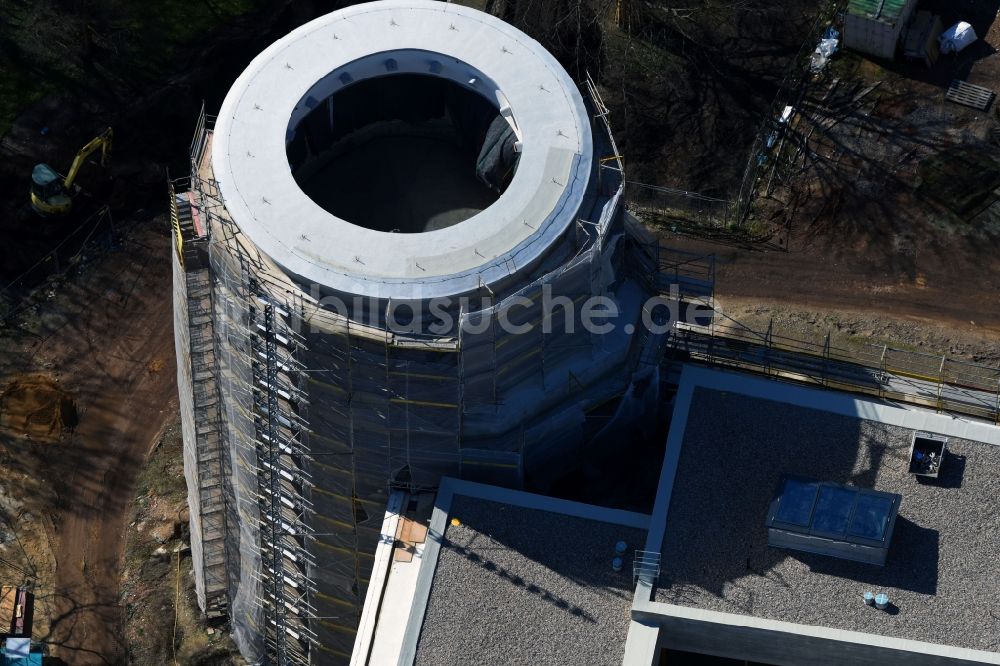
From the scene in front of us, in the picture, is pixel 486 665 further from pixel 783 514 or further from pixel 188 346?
pixel 188 346

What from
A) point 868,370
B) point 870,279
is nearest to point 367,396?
point 868,370

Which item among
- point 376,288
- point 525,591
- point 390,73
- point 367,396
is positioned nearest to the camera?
point 376,288

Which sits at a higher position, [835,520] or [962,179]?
[962,179]

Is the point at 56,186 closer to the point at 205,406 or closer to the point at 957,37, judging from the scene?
the point at 205,406

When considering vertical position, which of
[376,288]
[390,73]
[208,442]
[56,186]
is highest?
[390,73]

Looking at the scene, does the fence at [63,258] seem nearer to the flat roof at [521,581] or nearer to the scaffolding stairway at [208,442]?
the scaffolding stairway at [208,442]

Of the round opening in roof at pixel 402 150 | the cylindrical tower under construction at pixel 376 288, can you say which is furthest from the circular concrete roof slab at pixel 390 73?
the round opening in roof at pixel 402 150
